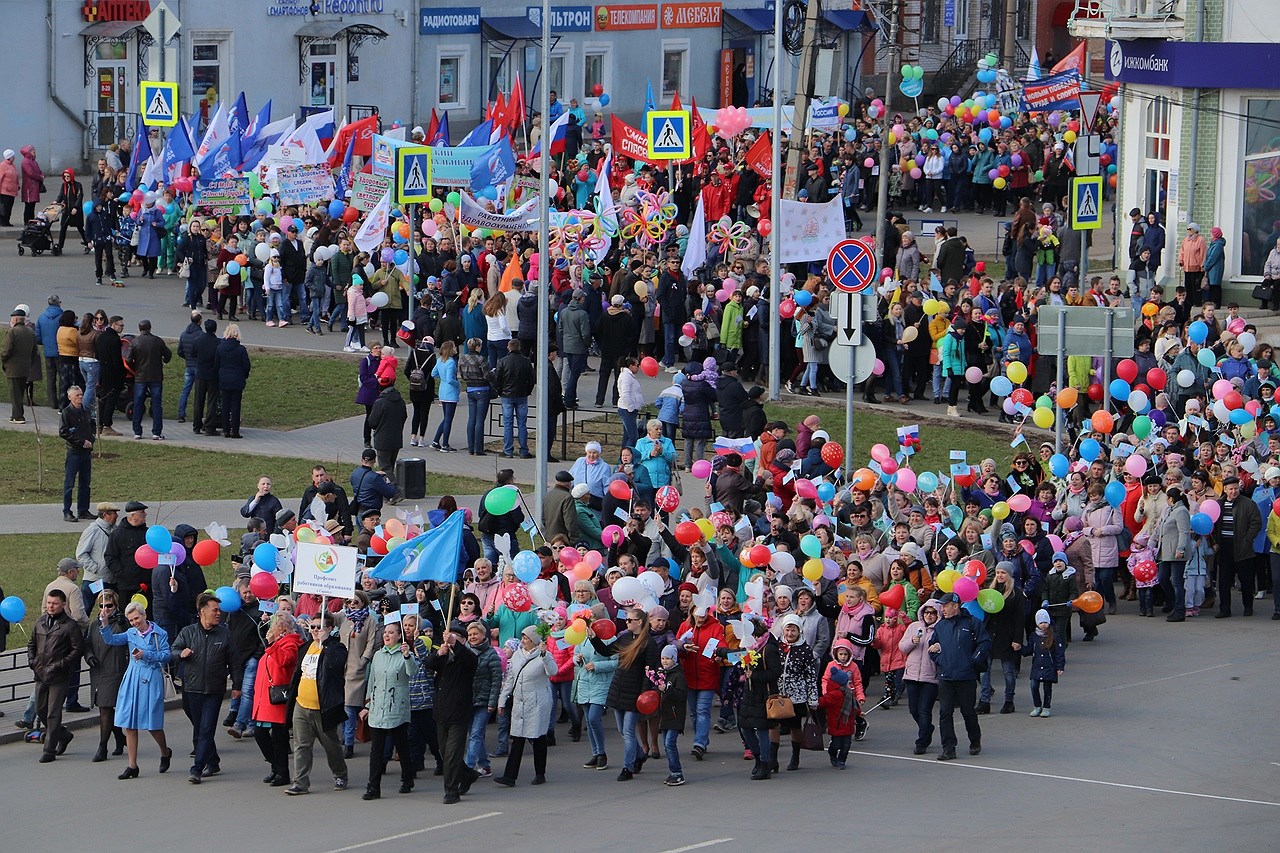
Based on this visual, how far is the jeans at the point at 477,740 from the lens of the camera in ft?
53.5

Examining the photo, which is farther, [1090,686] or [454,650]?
[1090,686]

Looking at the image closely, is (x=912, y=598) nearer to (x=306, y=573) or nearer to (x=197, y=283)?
(x=306, y=573)

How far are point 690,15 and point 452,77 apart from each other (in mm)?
8209

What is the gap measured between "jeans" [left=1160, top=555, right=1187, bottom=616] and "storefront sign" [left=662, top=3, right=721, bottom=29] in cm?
4046

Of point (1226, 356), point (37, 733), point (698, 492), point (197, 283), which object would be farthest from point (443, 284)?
point (37, 733)

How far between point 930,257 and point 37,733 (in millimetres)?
25660

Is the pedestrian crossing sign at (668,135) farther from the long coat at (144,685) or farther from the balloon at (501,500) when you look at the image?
the long coat at (144,685)

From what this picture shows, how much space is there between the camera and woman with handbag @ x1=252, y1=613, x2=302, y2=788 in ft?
52.6

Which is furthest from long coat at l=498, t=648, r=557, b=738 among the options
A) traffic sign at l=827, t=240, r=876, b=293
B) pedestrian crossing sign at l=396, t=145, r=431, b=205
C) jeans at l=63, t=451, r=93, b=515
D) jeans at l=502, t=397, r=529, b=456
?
pedestrian crossing sign at l=396, t=145, r=431, b=205

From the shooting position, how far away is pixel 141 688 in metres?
16.4

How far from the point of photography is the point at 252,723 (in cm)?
1653

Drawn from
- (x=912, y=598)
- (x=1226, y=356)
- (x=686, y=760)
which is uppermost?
(x=1226, y=356)

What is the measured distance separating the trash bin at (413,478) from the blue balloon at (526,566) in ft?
18.9

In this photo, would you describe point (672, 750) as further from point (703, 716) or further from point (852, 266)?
point (852, 266)
